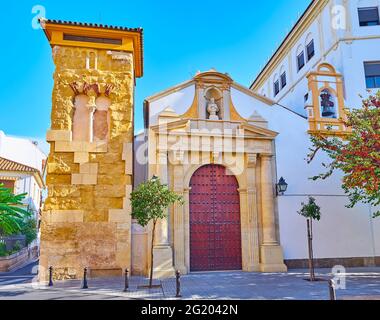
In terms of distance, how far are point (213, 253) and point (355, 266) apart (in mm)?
5477

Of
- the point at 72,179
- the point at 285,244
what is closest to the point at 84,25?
the point at 72,179

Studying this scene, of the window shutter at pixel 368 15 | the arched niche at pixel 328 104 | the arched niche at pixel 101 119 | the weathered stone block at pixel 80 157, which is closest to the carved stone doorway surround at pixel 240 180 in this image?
the arched niche at pixel 101 119

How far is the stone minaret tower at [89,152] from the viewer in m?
10.7

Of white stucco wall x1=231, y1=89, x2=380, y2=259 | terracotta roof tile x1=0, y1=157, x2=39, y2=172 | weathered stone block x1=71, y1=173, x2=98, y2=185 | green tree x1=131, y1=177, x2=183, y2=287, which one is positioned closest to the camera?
green tree x1=131, y1=177, x2=183, y2=287

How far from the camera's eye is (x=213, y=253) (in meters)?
11.8

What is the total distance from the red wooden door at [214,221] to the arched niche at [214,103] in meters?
1.95

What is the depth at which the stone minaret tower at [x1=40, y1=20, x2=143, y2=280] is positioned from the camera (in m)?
10.7

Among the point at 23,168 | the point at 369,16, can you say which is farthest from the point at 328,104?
the point at 23,168

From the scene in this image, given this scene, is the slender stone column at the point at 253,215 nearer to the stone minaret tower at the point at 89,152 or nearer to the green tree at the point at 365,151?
the green tree at the point at 365,151

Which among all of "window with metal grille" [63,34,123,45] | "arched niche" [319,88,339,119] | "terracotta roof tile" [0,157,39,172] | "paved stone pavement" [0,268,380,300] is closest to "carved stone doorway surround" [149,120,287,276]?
"paved stone pavement" [0,268,380,300]

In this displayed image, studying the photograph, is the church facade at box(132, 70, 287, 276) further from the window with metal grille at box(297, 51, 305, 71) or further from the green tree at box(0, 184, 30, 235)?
the green tree at box(0, 184, 30, 235)

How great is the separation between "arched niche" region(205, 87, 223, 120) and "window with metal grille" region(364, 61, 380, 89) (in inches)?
274

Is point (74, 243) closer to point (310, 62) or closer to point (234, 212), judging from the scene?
point (234, 212)

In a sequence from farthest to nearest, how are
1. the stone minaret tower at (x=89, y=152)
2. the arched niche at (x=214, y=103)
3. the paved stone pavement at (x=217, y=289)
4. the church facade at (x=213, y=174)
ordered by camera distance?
1. the arched niche at (x=214, y=103)
2. the church facade at (x=213, y=174)
3. the stone minaret tower at (x=89, y=152)
4. the paved stone pavement at (x=217, y=289)
